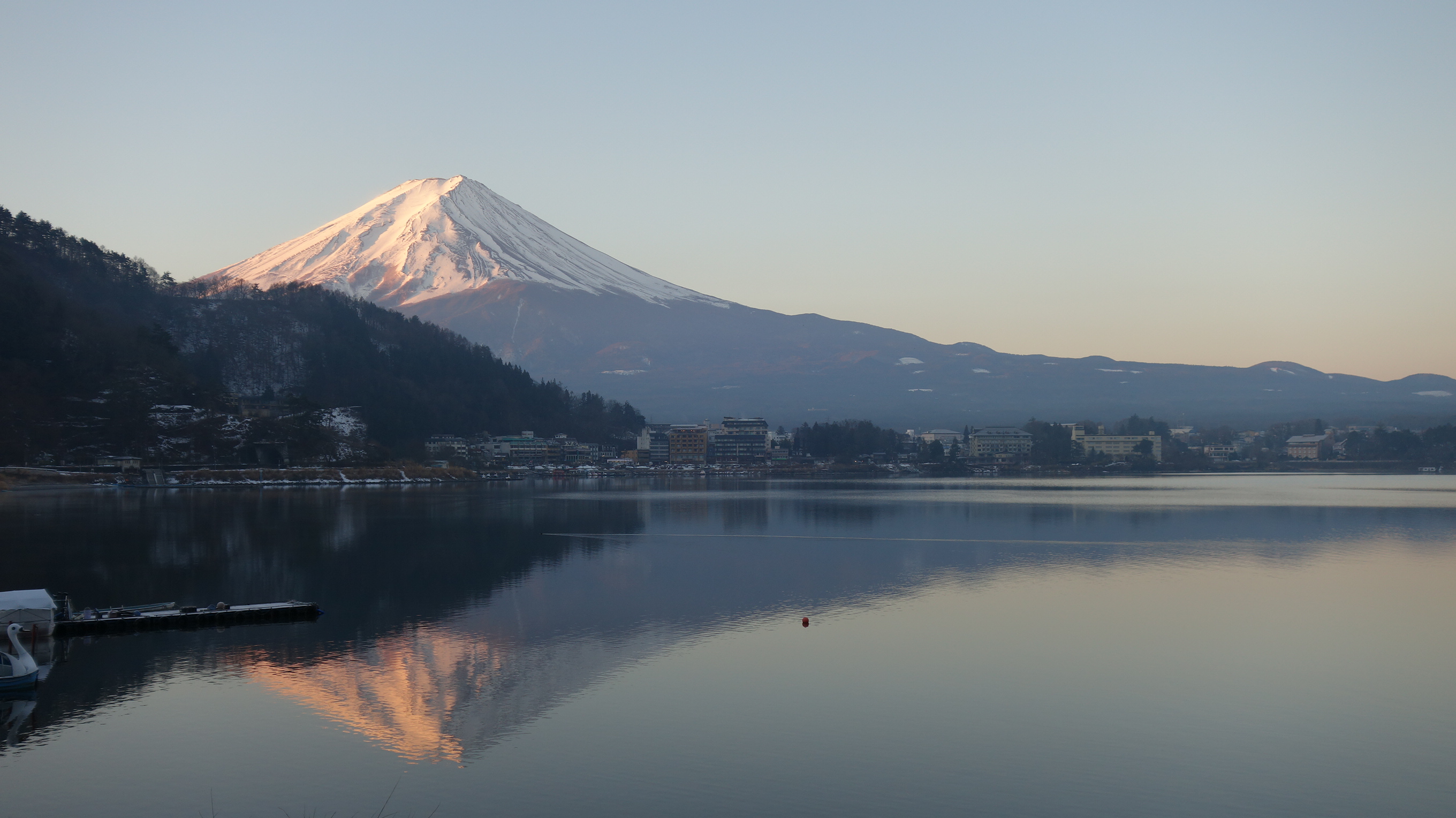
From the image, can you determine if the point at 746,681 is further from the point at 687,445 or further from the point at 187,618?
the point at 687,445

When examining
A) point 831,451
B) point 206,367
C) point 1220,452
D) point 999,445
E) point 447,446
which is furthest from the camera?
point 1220,452

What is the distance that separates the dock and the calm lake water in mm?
447

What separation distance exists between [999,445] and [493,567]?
10537 centimetres

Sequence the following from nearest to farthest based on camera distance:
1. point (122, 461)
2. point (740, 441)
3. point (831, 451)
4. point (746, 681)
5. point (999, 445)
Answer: point (746, 681), point (122, 461), point (831, 451), point (740, 441), point (999, 445)

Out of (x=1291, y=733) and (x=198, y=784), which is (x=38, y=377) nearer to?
(x=198, y=784)

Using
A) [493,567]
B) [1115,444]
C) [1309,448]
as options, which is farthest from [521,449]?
[1309,448]

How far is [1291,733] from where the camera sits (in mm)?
12359

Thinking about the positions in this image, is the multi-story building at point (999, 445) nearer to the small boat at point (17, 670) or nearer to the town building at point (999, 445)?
the town building at point (999, 445)

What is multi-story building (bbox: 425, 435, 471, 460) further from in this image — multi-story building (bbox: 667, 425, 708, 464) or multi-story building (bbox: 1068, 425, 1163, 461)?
multi-story building (bbox: 1068, 425, 1163, 461)

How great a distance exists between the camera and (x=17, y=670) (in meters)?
13.7

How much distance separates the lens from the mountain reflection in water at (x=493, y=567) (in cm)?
1439

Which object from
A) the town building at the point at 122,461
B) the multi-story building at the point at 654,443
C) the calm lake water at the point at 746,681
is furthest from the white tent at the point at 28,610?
the multi-story building at the point at 654,443

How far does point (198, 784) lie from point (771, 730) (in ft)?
19.1

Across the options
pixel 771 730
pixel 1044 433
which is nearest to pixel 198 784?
pixel 771 730
